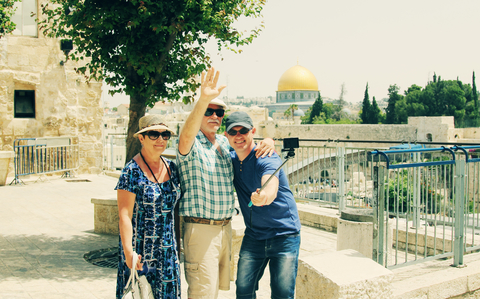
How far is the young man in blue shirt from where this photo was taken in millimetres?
2557

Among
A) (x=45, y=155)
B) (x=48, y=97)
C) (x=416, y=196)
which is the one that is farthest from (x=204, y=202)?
(x=48, y=97)

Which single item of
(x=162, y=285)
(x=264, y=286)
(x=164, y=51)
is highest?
(x=164, y=51)

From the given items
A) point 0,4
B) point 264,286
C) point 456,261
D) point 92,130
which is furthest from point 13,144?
point 456,261

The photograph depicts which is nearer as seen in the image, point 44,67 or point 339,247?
point 339,247

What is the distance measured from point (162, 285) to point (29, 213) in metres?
5.32

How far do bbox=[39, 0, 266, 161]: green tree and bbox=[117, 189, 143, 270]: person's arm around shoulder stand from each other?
6.65 ft

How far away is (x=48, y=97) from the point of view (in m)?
11.6

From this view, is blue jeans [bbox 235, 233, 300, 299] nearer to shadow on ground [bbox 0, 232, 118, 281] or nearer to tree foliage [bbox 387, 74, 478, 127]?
shadow on ground [bbox 0, 232, 118, 281]

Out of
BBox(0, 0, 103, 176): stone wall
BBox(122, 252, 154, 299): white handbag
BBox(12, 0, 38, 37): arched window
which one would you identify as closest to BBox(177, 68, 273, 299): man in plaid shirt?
BBox(122, 252, 154, 299): white handbag

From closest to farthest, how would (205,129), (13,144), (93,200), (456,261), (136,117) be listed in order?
(205,129), (456,261), (136,117), (93,200), (13,144)

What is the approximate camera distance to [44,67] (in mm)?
11469

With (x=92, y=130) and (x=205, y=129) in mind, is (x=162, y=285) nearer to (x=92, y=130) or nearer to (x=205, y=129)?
(x=205, y=129)

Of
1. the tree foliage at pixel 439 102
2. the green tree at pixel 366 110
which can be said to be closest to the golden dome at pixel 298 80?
the green tree at pixel 366 110

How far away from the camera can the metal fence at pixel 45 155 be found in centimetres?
1015
